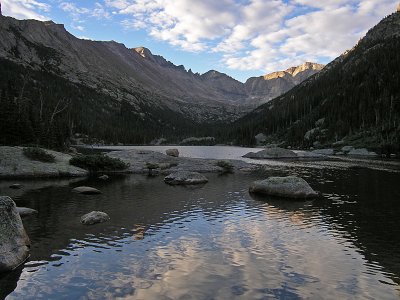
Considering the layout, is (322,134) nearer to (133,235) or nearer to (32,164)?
(32,164)

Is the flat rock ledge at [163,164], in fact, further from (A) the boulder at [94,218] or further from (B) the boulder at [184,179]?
(A) the boulder at [94,218]

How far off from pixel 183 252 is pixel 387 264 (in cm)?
1096

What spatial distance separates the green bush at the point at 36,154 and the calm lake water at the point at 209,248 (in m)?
16.8

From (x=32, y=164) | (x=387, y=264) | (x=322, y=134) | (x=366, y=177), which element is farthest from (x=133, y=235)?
(x=322, y=134)

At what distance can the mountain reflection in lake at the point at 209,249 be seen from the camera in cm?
1655

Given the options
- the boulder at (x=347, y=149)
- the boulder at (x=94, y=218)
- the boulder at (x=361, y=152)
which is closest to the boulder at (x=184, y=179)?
the boulder at (x=94, y=218)

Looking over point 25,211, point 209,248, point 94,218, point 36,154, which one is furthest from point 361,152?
point 25,211

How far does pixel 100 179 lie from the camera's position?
181 ft

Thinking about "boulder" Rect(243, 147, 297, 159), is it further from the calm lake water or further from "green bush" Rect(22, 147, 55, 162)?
the calm lake water

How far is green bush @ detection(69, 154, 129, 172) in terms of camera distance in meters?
61.7

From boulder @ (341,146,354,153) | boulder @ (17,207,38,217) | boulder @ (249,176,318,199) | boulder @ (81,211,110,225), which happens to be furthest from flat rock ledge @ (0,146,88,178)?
boulder @ (341,146,354,153)

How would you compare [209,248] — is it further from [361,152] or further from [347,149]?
[347,149]

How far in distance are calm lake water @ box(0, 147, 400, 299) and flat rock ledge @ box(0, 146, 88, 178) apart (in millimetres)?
13179

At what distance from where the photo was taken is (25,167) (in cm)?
5406
